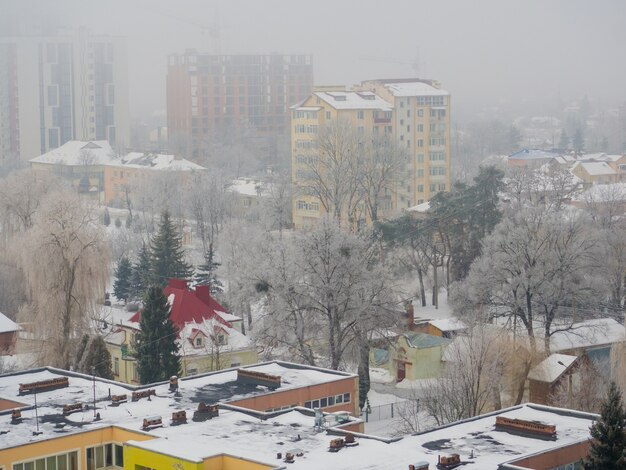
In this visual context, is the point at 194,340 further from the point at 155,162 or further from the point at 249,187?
the point at 155,162

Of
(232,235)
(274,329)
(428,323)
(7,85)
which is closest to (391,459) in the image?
(274,329)

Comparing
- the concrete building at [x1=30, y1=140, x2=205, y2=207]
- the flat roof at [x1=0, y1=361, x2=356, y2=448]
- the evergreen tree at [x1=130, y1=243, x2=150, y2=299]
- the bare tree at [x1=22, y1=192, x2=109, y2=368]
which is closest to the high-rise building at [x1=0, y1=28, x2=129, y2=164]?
the concrete building at [x1=30, y1=140, x2=205, y2=207]

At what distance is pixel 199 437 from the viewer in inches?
769

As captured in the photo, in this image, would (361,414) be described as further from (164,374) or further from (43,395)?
(43,395)

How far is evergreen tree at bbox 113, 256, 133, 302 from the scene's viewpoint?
4331 cm

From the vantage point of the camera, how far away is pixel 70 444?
19922 millimetres

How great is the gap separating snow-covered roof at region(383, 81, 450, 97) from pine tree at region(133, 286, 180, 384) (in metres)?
33.5

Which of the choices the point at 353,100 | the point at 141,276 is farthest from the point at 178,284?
the point at 353,100

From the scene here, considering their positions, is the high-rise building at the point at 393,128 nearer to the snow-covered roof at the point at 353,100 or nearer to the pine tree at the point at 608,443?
the snow-covered roof at the point at 353,100

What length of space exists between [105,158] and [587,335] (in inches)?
1960

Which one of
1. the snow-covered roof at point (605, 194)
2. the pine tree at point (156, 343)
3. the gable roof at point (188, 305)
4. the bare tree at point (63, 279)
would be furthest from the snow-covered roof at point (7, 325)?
the snow-covered roof at point (605, 194)

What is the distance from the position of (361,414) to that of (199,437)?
34.9ft

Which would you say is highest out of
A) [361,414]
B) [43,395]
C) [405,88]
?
[405,88]

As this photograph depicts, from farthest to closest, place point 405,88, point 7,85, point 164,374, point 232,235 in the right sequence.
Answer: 1. point 7,85
2. point 405,88
3. point 232,235
4. point 164,374
